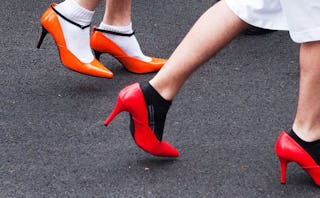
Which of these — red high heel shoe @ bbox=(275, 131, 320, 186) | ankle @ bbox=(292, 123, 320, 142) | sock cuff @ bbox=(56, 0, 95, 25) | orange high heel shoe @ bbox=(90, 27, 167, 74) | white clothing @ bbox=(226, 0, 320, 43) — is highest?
white clothing @ bbox=(226, 0, 320, 43)

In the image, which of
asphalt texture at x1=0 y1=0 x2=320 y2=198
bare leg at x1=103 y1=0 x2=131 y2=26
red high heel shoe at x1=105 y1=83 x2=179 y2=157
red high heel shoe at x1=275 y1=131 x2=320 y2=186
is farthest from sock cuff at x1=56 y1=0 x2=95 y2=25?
red high heel shoe at x1=275 y1=131 x2=320 y2=186

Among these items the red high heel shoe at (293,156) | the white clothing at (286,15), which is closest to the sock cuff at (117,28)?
the white clothing at (286,15)

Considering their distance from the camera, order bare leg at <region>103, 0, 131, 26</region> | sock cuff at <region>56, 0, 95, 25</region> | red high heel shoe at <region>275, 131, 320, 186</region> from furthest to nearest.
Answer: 1. bare leg at <region>103, 0, 131, 26</region>
2. sock cuff at <region>56, 0, 95, 25</region>
3. red high heel shoe at <region>275, 131, 320, 186</region>

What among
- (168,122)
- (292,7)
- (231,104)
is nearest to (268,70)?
(231,104)

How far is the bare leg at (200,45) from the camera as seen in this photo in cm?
260

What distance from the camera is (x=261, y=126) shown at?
3.11 meters

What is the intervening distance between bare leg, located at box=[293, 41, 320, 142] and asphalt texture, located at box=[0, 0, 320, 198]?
191mm

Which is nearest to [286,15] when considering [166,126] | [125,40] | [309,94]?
[309,94]

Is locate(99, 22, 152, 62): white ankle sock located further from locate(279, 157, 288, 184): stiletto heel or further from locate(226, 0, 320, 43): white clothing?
locate(279, 157, 288, 184): stiletto heel

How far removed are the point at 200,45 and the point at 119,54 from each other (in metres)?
0.99

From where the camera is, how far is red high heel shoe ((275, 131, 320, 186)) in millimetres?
2586

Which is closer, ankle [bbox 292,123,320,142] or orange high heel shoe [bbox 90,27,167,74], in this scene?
ankle [bbox 292,123,320,142]

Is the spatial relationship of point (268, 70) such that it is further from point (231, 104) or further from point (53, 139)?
point (53, 139)

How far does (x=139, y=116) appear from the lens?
106 inches
